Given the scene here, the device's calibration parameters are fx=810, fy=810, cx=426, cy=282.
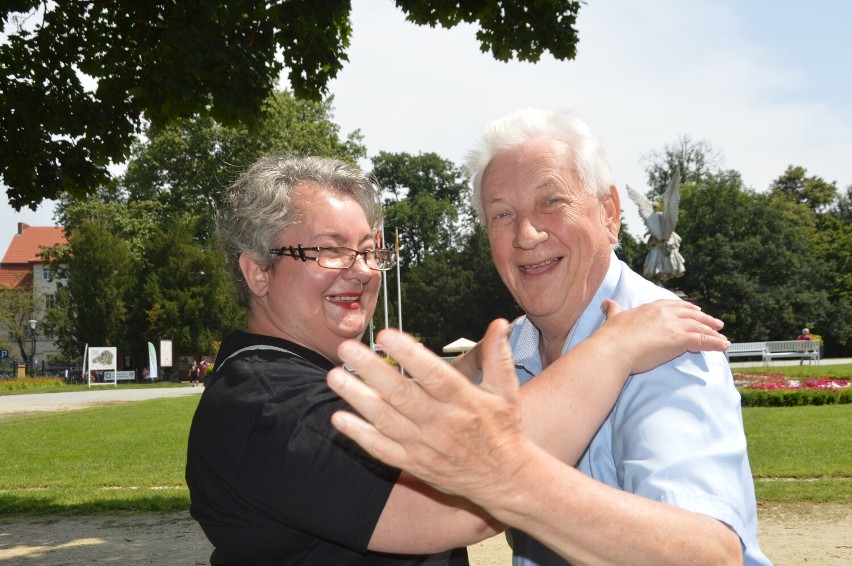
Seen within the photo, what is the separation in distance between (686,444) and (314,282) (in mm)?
1194

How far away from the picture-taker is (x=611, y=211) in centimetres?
262

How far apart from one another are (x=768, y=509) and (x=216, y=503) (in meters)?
7.75

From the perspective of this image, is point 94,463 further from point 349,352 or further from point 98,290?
point 98,290

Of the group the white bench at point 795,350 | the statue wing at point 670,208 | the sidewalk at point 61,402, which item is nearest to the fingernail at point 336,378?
the statue wing at point 670,208

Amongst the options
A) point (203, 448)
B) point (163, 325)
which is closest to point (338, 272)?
point (203, 448)

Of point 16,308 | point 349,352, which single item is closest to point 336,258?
point 349,352

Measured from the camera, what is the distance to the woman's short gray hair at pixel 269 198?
239 centimetres

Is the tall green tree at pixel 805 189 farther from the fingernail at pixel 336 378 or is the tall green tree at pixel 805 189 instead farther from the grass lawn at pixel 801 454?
the fingernail at pixel 336 378

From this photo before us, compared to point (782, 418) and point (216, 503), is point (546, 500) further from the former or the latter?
point (782, 418)

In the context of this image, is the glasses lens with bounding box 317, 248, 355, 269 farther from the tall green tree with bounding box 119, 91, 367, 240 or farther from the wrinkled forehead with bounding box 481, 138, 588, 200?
the tall green tree with bounding box 119, 91, 367, 240

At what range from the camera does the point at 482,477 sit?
50.4 inches

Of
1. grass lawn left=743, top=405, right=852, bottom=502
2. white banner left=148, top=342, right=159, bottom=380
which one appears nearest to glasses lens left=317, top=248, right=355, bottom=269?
grass lawn left=743, top=405, right=852, bottom=502

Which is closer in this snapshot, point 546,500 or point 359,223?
point 546,500

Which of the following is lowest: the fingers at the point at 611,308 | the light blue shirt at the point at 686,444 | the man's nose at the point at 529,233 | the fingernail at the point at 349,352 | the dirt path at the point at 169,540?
the dirt path at the point at 169,540
